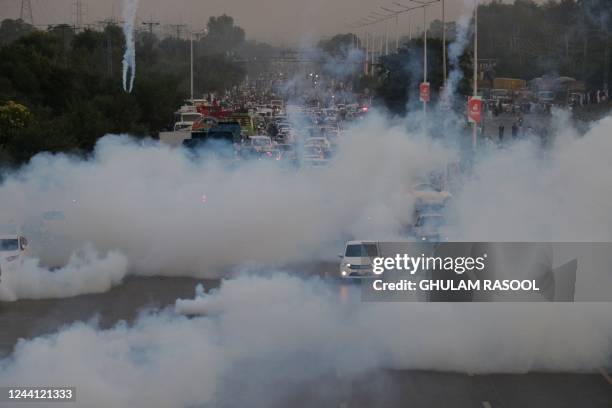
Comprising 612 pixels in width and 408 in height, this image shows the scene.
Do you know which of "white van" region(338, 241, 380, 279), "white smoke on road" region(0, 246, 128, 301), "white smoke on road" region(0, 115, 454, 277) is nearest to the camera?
"white van" region(338, 241, 380, 279)

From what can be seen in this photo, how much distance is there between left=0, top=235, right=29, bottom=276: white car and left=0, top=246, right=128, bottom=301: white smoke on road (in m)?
0.10

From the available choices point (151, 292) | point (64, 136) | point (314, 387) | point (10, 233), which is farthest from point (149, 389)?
point (64, 136)

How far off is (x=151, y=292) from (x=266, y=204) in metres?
6.57

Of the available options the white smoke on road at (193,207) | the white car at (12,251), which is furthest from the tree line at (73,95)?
the white car at (12,251)

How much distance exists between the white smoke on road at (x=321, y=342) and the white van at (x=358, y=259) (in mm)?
4382

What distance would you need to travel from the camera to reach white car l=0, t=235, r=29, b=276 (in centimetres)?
2391

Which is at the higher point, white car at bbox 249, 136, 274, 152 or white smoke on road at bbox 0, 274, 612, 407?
white car at bbox 249, 136, 274, 152

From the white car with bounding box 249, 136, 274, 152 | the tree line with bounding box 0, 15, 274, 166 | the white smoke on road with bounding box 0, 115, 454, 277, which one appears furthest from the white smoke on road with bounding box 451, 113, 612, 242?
the white car with bounding box 249, 136, 274, 152

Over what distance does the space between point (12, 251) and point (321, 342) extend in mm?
10107

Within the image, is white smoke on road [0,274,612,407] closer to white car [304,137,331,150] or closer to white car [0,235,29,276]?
white car [0,235,29,276]

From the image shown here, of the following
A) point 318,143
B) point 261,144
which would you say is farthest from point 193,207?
point 318,143

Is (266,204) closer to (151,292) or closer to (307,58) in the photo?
(151,292)

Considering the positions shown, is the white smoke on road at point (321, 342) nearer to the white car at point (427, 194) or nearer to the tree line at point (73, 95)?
the white car at point (427, 194)

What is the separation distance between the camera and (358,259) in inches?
907
